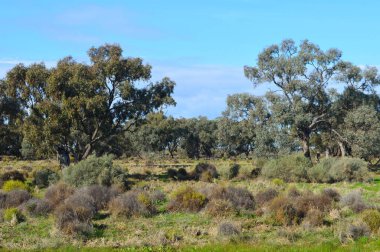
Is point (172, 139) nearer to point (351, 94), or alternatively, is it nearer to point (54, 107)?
point (351, 94)

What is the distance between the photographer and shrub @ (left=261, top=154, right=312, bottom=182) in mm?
35906

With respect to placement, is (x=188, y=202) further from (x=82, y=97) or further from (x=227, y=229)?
(x=82, y=97)

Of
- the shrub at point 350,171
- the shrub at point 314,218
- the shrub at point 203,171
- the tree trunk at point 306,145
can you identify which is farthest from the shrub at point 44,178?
the tree trunk at point 306,145

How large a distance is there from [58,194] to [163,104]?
17.1 meters

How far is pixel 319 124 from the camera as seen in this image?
46719mm

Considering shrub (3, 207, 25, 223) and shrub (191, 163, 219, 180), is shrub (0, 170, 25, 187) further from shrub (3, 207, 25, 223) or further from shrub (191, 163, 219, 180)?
shrub (3, 207, 25, 223)

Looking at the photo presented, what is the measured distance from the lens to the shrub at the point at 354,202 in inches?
796

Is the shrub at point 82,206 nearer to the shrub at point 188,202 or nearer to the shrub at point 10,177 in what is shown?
the shrub at point 188,202

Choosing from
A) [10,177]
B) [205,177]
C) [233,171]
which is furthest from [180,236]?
[233,171]

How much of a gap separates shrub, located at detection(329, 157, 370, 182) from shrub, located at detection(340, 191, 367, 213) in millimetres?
12727

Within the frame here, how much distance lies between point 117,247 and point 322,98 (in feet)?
115

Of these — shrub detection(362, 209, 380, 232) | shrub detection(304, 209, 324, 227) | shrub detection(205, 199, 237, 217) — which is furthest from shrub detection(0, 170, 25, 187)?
shrub detection(362, 209, 380, 232)

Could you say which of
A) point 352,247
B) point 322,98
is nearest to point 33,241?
point 352,247

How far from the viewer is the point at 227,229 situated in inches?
637
